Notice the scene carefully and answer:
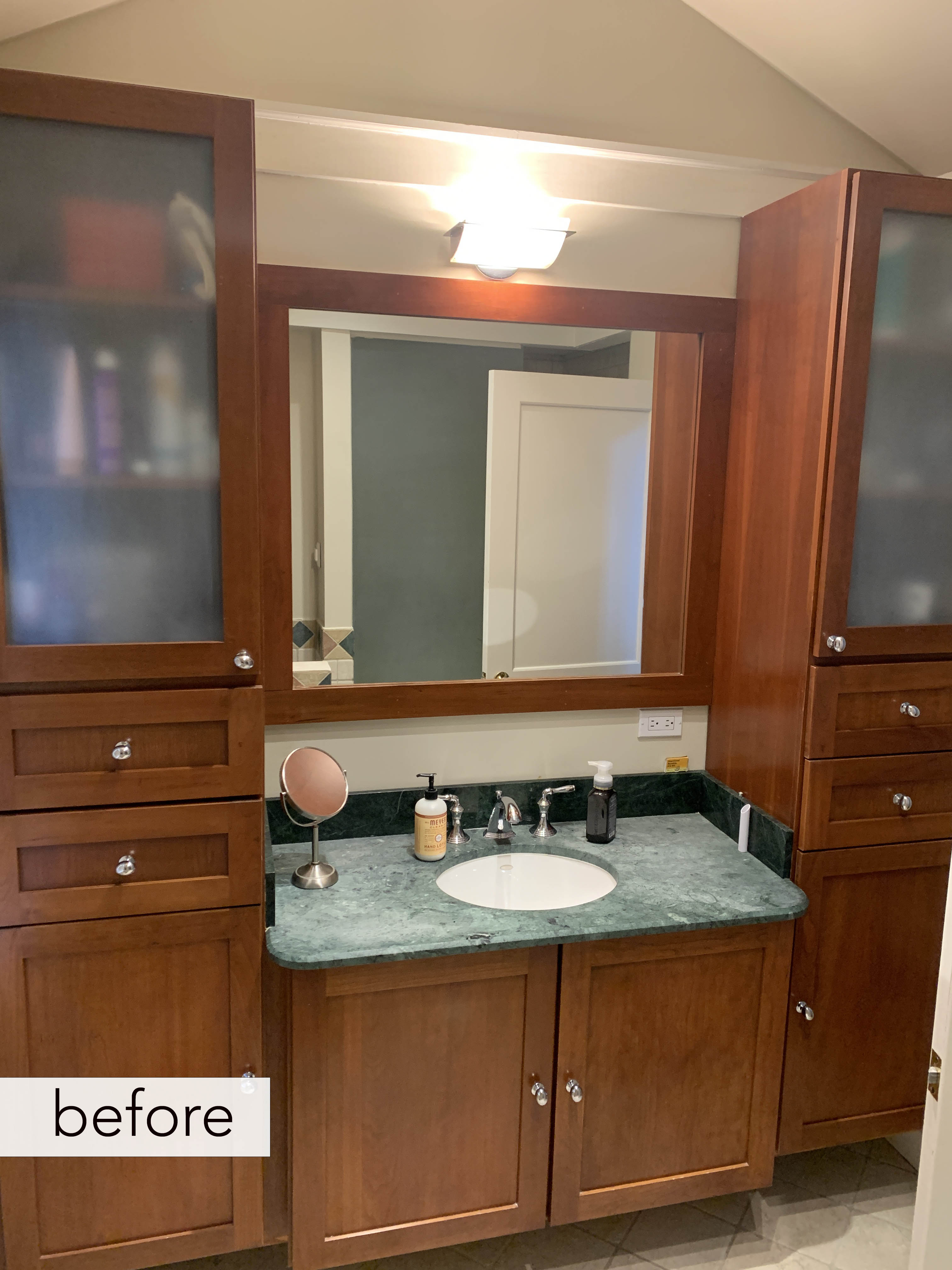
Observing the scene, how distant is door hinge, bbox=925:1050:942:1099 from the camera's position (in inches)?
39.0

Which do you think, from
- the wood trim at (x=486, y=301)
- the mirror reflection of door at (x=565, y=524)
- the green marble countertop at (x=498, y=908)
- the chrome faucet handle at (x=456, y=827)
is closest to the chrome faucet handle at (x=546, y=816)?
the green marble countertop at (x=498, y=908)

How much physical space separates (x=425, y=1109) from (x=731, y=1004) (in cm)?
62

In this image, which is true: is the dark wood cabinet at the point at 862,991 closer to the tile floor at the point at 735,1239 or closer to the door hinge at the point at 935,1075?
the tile floor at the point at 735,1239

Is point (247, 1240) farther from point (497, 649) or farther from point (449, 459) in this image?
point (449, 459)

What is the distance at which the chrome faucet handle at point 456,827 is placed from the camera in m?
1.97

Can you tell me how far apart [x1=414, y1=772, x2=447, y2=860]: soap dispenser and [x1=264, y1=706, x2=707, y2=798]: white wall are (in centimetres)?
14

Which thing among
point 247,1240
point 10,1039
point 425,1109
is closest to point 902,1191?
point 425,1109

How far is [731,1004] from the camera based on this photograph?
1799mm

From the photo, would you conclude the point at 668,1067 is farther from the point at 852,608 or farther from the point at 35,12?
the point at 35,12

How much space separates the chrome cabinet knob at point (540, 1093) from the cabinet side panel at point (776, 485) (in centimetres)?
71

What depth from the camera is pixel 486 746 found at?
6.82ft

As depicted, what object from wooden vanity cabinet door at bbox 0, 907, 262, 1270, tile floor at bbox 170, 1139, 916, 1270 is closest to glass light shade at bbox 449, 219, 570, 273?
wooden vanity cabinet door at bbox 0, 907, 262, 1270

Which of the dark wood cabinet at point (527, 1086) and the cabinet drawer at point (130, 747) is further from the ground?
the cabinet drawer at point (130, 747)

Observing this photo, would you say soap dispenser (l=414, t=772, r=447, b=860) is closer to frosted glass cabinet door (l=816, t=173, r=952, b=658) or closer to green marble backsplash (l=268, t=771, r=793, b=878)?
green marble backsplash (l=268, t=771, r=793, b=878)
